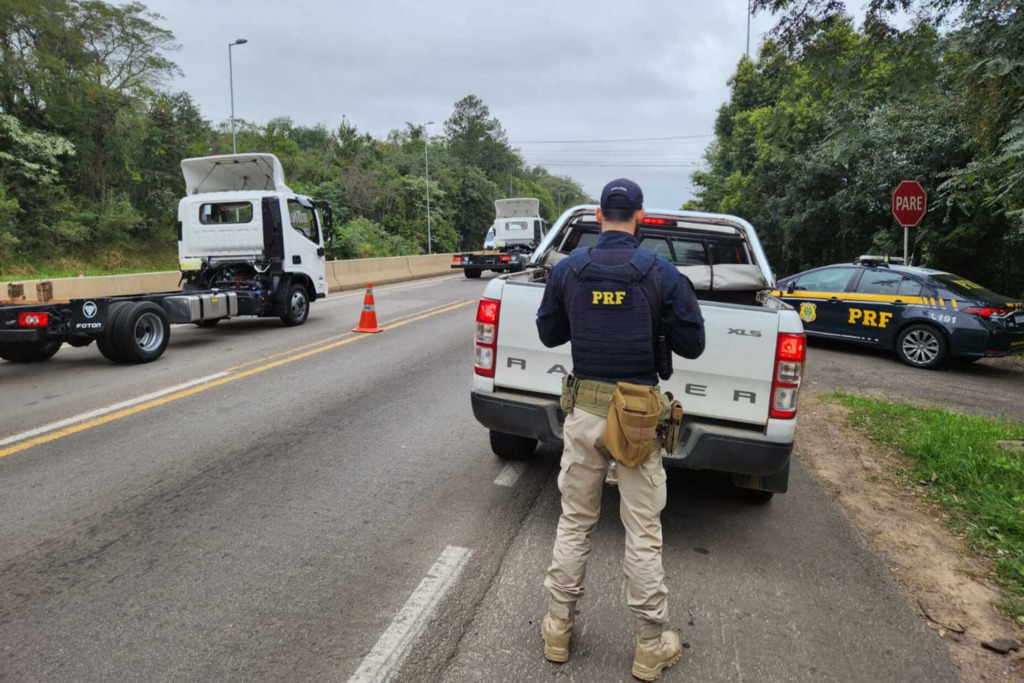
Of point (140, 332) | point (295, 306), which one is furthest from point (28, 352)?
point (295, 306)

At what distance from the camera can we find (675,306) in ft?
9.22

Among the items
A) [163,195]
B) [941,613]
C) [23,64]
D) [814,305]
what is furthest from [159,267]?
[941,613]

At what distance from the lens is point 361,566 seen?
11.6 feet

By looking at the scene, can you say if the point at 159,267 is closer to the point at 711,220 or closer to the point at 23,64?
the point at 23,64

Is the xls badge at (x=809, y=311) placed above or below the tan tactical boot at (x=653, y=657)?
above

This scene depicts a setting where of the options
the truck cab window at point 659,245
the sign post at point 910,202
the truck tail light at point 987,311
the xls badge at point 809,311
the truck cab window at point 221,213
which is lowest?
the xls badge at point 809,311

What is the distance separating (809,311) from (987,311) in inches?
97.7

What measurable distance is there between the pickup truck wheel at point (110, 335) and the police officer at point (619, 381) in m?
7.62

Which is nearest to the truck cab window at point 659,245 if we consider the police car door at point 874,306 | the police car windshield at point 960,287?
the police car door at point 874,306

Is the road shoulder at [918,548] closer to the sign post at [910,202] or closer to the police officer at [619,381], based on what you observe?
the police officer at [619,381]

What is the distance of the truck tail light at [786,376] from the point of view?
12.2 ft

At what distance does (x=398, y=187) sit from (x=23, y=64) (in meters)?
23.4

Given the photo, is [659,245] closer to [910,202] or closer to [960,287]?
[960,287]

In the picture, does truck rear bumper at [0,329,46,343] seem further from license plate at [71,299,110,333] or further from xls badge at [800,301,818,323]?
xls badge at [800,301,818,323]
